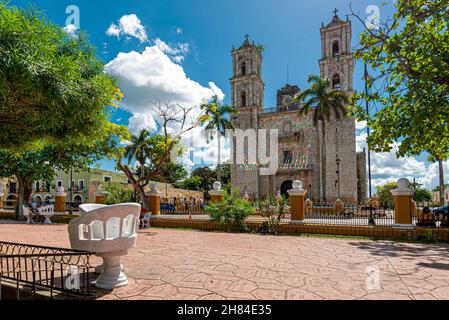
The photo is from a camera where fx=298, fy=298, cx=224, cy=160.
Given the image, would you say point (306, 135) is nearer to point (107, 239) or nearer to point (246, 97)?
point (246, 97)

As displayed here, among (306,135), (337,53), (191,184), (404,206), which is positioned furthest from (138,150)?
(404,206)

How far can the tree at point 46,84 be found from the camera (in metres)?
3.46

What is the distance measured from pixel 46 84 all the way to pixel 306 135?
31107 mm

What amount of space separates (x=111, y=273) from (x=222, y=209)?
7.21 m

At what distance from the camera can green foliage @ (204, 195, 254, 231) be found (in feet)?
34.9

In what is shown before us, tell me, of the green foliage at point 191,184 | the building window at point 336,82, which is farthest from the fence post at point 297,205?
the green foliage at point 191,184

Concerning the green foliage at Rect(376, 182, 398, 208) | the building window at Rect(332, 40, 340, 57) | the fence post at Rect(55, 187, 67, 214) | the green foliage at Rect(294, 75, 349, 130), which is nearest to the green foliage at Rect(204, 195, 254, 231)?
the fence post at Rect(55, 187, 67, 214)

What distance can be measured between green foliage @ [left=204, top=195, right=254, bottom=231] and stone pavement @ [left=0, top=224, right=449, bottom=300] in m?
3.16

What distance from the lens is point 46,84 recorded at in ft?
12.1

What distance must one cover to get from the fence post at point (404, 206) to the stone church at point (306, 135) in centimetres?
1894

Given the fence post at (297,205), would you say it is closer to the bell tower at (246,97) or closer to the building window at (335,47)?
the bell tower at (246,97)

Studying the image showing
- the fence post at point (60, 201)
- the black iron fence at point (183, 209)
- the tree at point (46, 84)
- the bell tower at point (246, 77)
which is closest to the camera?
the tree at point (46, 84)
